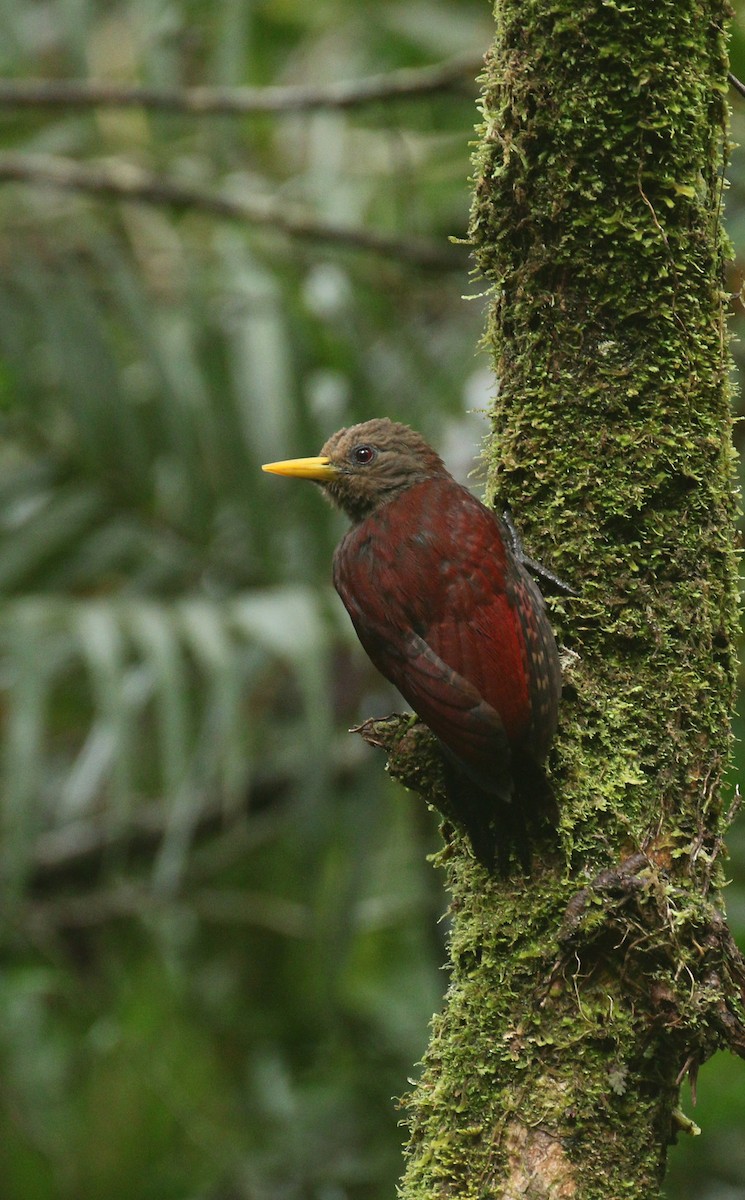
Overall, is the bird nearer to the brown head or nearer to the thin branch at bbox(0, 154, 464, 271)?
the brown head

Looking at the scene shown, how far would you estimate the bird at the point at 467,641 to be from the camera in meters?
2.37

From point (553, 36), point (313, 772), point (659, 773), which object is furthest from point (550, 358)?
point (313, 772)

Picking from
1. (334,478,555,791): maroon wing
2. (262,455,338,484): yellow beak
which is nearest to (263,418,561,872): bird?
(334,478,555,791): maroon wing

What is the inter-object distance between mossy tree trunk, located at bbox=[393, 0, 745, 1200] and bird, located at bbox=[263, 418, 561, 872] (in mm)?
64

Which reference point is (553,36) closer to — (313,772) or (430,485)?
(430,485)

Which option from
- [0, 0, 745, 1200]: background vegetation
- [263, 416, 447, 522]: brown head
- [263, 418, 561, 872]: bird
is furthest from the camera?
[0, 0, 745, 1200]: background vegetation

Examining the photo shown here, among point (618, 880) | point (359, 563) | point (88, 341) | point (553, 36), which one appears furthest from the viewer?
point (88, 341)

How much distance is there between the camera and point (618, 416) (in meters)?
2.44

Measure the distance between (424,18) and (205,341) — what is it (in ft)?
6.60

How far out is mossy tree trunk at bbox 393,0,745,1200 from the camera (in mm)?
2152

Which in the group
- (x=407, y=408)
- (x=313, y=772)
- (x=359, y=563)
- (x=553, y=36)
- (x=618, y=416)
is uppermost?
(x=553, y=36)

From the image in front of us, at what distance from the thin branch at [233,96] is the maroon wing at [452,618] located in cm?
263

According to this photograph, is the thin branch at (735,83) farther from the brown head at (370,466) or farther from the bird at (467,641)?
the brown head at (370,466)

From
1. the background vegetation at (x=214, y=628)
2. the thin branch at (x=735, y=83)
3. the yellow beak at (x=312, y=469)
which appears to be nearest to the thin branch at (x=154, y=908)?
the background vegetation at (x=214, y=628)
